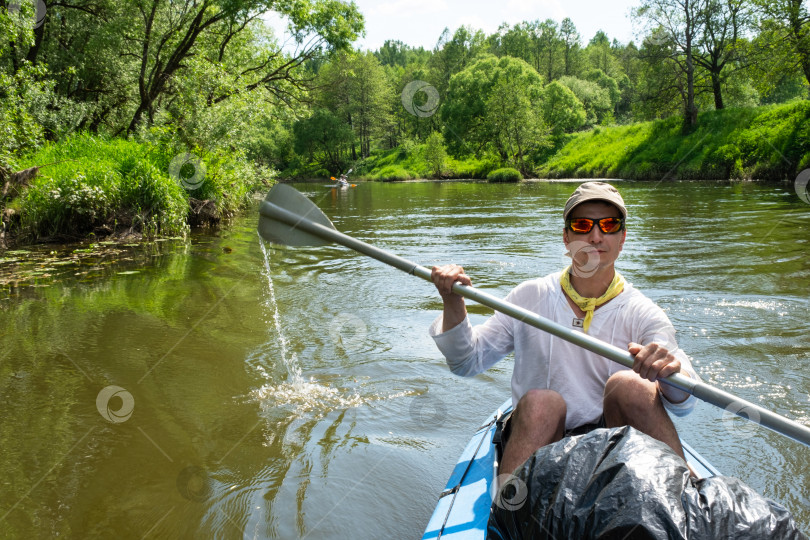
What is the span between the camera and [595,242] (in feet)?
7.32

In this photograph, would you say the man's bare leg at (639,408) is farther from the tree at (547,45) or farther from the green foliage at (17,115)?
the tree at (547,45)

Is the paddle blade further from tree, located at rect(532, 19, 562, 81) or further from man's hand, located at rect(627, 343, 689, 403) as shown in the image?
tree, located at rect(532, 19, 562, 81)

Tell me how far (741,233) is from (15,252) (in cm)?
1096

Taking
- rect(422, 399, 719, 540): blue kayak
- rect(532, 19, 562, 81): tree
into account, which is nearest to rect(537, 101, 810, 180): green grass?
rect(422, 399, 719, 540): blue kayak

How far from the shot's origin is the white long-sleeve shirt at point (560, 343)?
218 cm

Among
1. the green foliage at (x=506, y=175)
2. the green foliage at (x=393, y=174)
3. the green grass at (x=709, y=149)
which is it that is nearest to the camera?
the green grass at (x=709, y=149)

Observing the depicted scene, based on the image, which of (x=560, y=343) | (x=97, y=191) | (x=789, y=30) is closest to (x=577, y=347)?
(x=560, y=343)

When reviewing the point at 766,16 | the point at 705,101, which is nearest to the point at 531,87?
the point at 705,101

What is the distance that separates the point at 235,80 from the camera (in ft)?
45.6

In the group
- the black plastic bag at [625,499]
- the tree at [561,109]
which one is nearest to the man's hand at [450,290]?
the black plastic bag at [625,499]

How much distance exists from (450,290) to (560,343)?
0.48 meters

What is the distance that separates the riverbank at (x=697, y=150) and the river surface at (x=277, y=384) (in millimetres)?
14877

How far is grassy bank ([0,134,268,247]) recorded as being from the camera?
850 cm

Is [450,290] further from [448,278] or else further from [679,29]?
[679,29]
